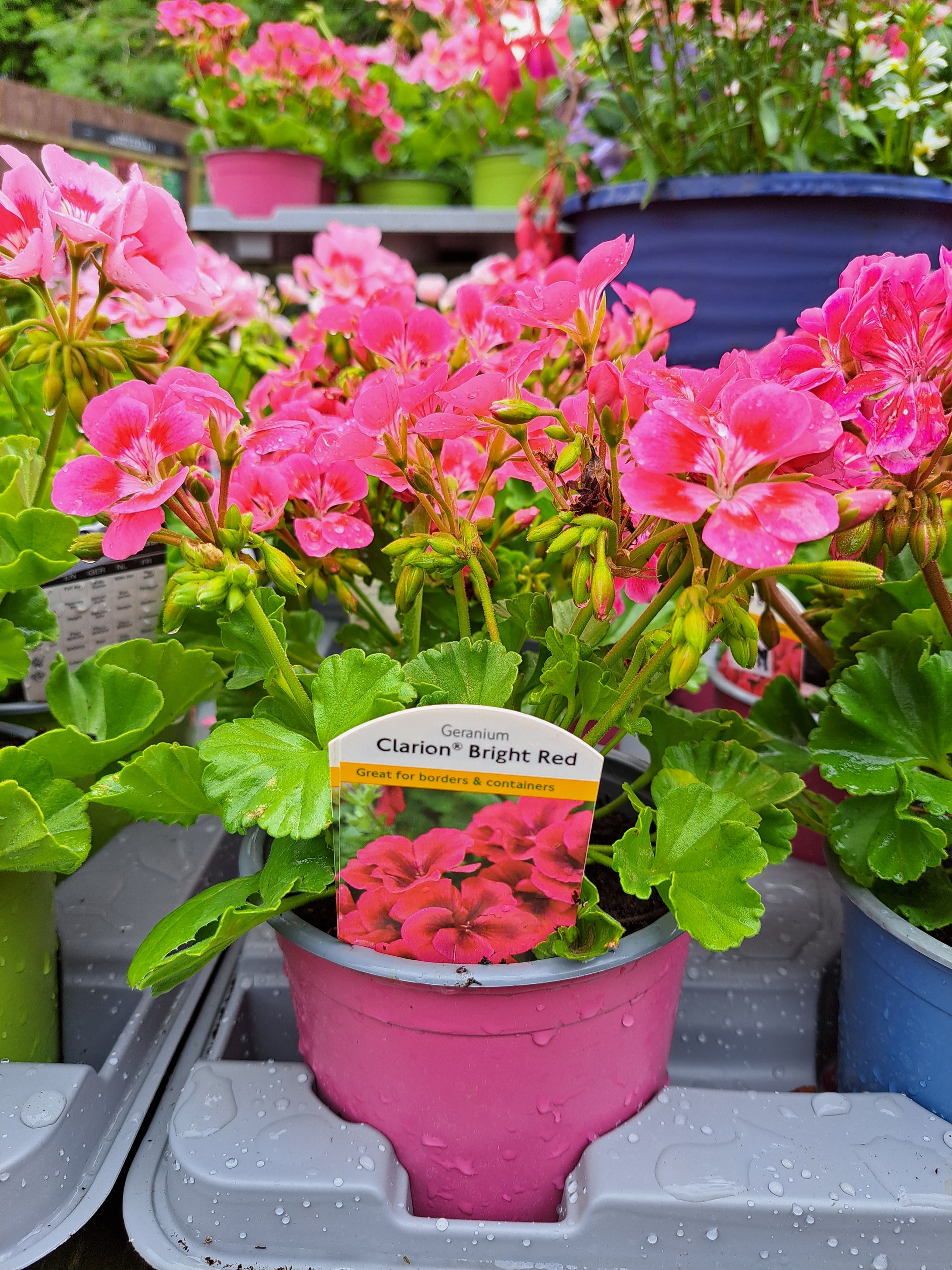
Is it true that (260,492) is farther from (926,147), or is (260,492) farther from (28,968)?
(926,147)

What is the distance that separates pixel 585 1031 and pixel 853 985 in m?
0.23

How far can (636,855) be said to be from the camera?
524 millimetres

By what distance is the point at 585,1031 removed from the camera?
1.75ft

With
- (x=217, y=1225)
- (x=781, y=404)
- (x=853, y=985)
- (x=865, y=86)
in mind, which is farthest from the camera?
(x=865, y=86)

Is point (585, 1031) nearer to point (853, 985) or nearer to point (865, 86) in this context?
point (853, 985)

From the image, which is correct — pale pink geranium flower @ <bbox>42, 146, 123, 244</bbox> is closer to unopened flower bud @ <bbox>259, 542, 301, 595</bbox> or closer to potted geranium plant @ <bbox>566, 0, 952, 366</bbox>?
unopened flower bud @ <bbox>259, 542, 301, 595</bbox>

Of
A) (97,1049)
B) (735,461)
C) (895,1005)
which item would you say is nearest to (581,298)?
(735,461)

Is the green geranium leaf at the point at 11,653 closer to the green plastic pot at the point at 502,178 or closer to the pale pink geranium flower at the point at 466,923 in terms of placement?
the pale pink geranium flower at the point at 466,923

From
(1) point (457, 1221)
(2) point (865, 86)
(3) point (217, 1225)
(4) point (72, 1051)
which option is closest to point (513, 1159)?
(1) point (457, 1221)

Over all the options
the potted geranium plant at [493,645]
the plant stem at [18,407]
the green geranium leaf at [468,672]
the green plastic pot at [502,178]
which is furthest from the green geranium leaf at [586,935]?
the green plastic pot at [502,178]

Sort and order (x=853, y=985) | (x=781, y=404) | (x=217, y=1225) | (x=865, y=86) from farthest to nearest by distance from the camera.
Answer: (x=865, y=86) → (x=853, y=985) → (x=217, y=1225) → (x=781, y=404)

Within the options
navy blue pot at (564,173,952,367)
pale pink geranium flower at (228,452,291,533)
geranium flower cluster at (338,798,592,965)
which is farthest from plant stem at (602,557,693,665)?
navy blue pot at (564,173,952,367)

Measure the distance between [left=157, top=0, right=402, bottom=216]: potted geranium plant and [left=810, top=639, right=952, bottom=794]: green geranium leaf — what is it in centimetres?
206

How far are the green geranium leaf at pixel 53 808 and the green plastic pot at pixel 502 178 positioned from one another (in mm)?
1950
